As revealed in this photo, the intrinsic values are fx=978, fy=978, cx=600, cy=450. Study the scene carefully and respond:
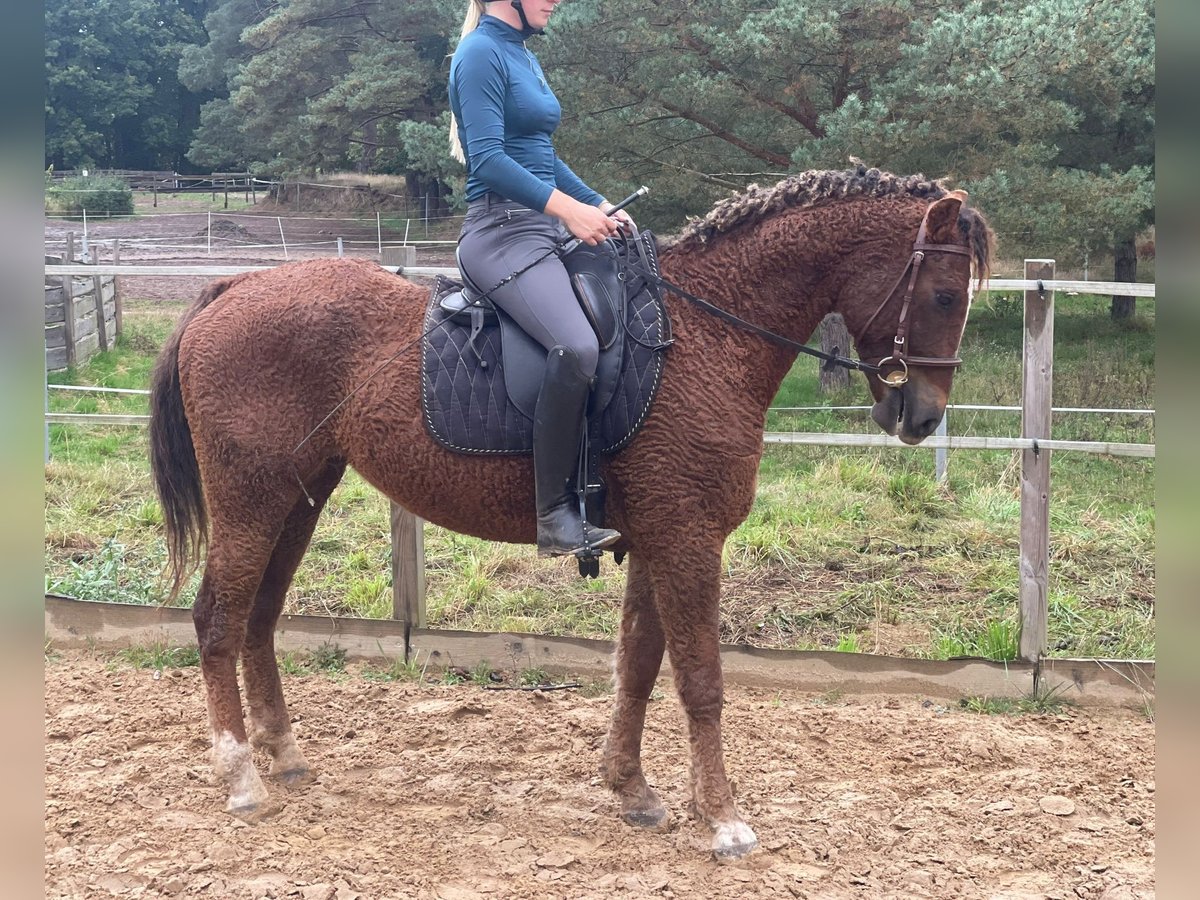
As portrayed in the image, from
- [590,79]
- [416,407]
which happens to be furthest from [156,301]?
[416,407]

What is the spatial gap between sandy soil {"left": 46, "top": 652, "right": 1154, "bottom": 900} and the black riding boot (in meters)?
1.21

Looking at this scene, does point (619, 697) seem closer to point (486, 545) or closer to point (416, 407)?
point (416, 407)

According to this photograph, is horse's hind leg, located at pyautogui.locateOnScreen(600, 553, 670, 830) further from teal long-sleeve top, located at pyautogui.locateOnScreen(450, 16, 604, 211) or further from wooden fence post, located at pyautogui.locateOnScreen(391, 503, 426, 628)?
wooden fence post, located at pyautogui.locateOnScreen(391, 503, 426, 628)

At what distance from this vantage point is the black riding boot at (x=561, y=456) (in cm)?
328

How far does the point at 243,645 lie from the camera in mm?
4223

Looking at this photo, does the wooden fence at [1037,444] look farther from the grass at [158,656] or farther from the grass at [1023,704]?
the grass at [158,656]

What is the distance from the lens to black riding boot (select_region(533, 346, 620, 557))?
10.8 feet

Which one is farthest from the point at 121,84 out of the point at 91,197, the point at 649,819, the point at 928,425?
the point at 928,425

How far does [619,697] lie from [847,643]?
187cm

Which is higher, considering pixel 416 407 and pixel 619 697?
pixel 416 407

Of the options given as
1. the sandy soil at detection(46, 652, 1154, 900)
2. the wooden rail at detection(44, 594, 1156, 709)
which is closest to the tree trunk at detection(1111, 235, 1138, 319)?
the wooden rail at detection(44, 594, 1156, 709)

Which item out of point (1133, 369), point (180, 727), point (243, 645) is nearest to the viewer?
point (243, 645)

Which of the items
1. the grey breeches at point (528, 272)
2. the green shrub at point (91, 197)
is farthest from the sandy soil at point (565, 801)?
the green shrub at point (91, 197)

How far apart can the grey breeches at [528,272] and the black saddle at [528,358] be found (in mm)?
80
